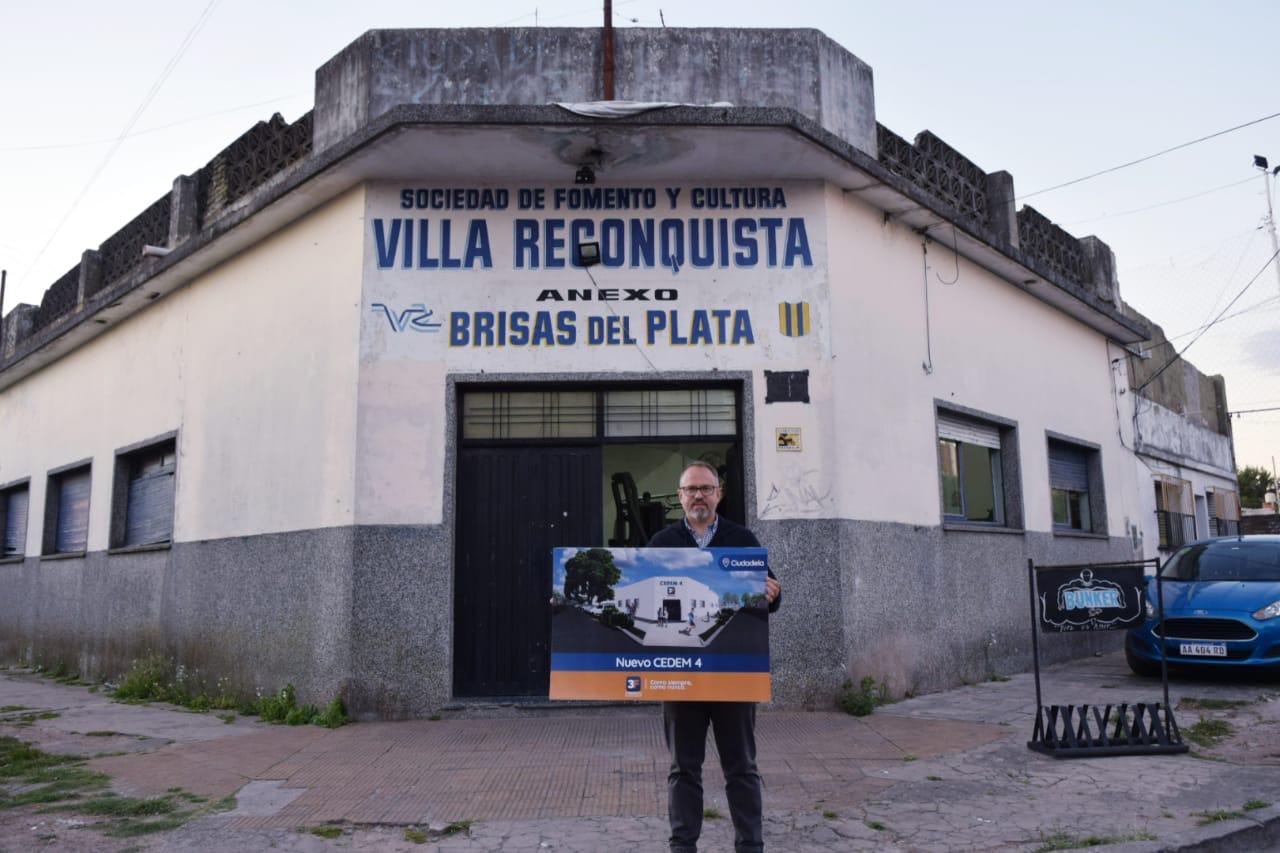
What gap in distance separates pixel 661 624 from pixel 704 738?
0.51 meters

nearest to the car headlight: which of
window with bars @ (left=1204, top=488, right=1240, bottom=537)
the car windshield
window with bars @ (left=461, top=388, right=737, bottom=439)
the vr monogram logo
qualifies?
the car windshield

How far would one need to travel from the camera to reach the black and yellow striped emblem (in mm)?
Answer: 8609

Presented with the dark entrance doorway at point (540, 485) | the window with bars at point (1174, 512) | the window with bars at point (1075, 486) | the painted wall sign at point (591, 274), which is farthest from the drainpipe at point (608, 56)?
the window with bars at point (1174, 512)

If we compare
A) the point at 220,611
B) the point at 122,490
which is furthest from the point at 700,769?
the point at 122,490

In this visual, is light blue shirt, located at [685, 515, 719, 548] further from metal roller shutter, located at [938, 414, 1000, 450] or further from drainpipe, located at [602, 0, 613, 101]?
metal roller shutter, located at [938, 414, 1000, 450]

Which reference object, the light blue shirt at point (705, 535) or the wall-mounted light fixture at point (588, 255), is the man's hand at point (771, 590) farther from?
the wall-mounted light fixture at point (588, 255)

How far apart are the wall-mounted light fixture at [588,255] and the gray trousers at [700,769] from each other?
199 inches

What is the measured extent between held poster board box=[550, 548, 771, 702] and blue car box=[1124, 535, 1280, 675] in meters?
5.89

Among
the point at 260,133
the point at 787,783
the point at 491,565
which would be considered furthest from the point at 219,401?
the point at 787,783

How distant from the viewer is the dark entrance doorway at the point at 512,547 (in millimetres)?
8320

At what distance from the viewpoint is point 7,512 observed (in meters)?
16.8

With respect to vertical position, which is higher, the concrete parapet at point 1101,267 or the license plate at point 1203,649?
the concrete parapet at point 1101,267

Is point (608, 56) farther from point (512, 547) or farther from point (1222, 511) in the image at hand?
point (1222, 511)

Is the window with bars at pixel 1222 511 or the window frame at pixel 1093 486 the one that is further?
the window with bars at pixel 1222 511
